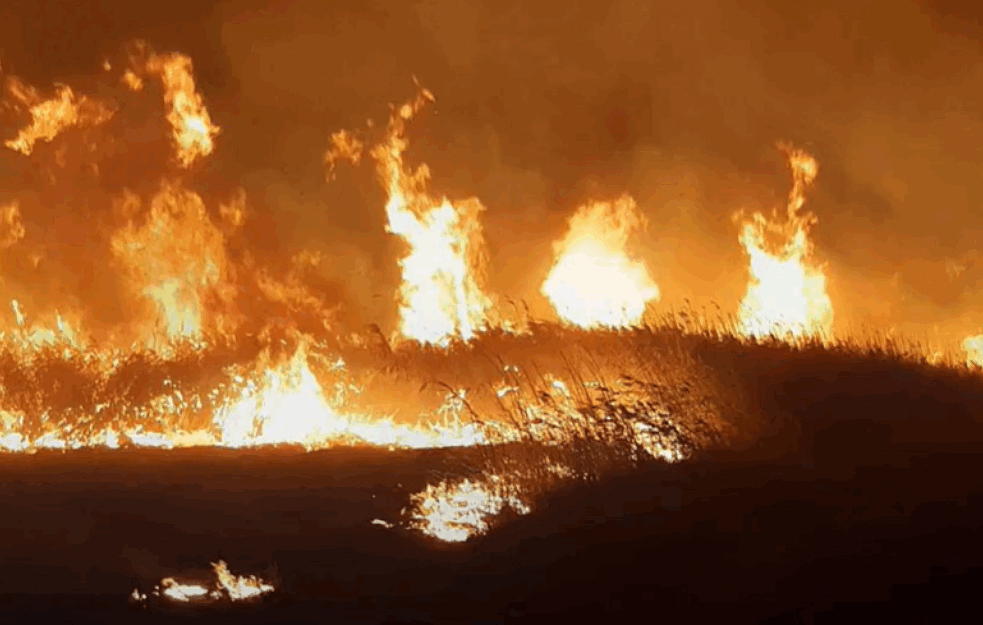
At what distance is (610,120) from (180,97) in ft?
24.6

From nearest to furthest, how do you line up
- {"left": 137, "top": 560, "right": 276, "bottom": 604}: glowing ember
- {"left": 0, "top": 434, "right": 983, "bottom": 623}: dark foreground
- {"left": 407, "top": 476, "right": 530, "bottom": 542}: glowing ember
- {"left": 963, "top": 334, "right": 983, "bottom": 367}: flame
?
1. {"left": 0, "top": 434, "right": 983, "bottom": 623}: dark foreground
2. {"left": 137, "top": 560, "right": 276, "bottom": 604}: glowing ember
3. {"left": 407, "top": 476, "right": 530, "bottom": 542}: glowing ember
4. {"left": 963, "top": 334, "right": 983, "bottom": 367}: flame

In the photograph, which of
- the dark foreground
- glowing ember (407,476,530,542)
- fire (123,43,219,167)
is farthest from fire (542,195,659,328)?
→ the dark foreground

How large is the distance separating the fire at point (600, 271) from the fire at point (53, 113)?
24.9ft

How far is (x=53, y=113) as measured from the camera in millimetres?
20125

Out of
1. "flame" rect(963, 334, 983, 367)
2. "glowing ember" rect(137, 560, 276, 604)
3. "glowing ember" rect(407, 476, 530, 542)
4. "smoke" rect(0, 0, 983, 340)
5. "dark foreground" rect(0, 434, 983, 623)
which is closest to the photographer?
"dark foreground" rect(0, 434, 983, 623)

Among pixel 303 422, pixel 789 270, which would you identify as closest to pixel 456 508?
pixel 303 422

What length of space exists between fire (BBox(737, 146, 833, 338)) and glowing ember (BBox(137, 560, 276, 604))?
445 inches

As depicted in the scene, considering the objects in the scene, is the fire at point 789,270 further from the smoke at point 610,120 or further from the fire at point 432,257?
the fire at point 432,257

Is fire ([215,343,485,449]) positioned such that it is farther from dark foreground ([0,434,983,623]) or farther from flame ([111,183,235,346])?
flame ([111,183,235,346])

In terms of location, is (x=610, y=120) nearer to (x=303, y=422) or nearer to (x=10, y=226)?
(x=303, y=422)

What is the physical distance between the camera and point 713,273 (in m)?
21.8

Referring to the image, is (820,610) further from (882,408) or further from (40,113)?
(40,113)

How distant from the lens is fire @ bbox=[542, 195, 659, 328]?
65.4 ft

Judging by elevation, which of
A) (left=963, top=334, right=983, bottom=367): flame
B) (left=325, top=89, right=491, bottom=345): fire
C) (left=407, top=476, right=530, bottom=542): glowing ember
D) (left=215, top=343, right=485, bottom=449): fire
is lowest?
(left=407, top=476, right=530, bottom=542): glowing ember
